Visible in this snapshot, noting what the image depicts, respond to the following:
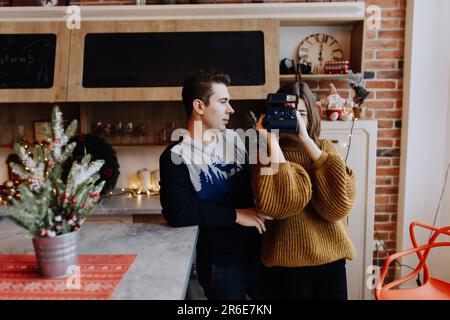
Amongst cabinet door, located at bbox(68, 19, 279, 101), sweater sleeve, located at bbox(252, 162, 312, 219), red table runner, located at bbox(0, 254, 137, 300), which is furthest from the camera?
cabinet door, located at bbox(68, 19, 279, 101)

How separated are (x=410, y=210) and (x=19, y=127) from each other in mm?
2710

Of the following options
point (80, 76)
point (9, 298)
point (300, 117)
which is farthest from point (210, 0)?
point (9, 298)

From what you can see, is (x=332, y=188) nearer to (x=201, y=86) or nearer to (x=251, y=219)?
(x=251, y=219)

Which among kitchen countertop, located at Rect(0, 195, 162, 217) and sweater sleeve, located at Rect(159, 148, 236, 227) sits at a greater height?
sweater sleeve, located at Rect(159, 148, 236, 227)

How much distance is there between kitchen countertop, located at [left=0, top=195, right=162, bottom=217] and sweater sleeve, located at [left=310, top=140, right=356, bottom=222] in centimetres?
113

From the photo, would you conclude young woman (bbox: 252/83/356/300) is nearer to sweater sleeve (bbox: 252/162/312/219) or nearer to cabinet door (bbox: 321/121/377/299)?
sweater sleeve (bbox: 252/162/312/219)

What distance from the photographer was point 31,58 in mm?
2381

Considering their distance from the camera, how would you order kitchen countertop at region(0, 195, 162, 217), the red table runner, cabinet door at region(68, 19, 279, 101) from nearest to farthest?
the red table runner < kitchen countertop at region(0, 195, 162, 217) < cabinet door at region(68, 19, 279, 101)

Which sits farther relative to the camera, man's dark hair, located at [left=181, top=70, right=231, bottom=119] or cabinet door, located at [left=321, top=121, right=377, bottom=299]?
cabinet door, located at [left=321, top=121, right=377, bottom=299]

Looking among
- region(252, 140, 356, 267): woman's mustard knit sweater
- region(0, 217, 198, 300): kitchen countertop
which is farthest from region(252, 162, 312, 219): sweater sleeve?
region(0, 217, 198, 300): kitchen countertop

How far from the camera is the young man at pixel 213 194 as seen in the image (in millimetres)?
1280

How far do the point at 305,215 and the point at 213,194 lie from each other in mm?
332

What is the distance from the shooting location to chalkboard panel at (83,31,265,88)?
2.36 meters

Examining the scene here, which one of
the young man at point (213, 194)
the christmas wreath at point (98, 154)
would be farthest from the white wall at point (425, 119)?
the christmas wreath at point (98, 154)
